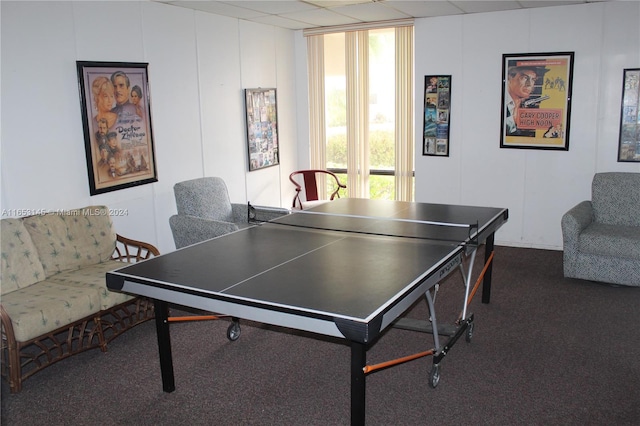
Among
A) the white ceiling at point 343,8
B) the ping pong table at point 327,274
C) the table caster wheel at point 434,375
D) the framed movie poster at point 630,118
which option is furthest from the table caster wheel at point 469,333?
the white ceiling at point 343,8

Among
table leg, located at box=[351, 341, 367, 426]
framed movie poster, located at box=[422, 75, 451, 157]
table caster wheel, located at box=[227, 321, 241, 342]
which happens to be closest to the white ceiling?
framed movie poster, located at box=[422, 75, 451, 157]

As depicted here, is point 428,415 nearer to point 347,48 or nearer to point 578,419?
point 578,419

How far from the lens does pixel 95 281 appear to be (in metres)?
4.03

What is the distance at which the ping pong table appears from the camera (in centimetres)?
251

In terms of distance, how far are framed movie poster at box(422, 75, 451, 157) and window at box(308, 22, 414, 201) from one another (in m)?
0.22

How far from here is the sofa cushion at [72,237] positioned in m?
4.15

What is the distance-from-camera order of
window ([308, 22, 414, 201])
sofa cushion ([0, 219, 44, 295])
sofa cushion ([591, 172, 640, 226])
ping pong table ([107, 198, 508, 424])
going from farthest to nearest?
window ([308, 22, 414, 201]), sofa cushion ([591, 172, 640, 226]), sofa cushion ([0, 219, 44, 295]), ping pong table ([107, 198, 508, 424])

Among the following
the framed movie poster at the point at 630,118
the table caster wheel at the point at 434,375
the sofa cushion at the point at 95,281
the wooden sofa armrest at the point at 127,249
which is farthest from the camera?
the framed movie poster at the point at 630,118

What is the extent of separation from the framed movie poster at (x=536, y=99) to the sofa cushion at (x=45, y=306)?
4.79 metres

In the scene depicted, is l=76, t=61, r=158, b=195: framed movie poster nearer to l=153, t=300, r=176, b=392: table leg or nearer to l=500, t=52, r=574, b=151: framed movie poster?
l=153, t=300, r=176, b=392: table leg

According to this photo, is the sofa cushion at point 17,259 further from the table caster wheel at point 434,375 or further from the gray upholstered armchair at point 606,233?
the gray upholstered armchair at point 606,233

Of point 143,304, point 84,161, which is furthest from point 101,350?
point 84,161

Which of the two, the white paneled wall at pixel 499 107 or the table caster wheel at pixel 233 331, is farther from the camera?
the white paneled wall at pixel 499 107

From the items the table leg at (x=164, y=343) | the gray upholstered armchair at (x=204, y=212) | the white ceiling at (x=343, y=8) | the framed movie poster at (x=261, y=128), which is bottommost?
the table leg at (x=164, y=343)
